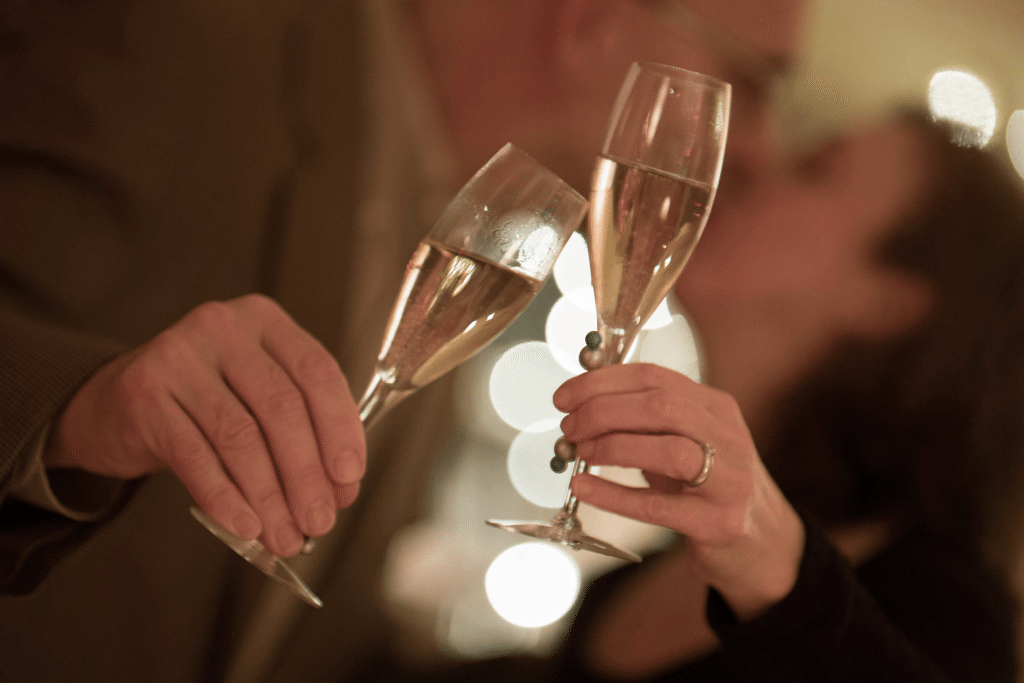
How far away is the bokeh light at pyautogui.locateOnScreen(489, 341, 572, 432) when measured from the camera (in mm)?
4090

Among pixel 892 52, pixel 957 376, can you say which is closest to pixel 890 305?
pixel 957 376

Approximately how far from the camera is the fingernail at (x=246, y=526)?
49 cm

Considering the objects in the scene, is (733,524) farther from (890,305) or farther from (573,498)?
(890,305)

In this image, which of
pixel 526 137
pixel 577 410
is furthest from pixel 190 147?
pixel 577 410

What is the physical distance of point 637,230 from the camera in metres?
0.58

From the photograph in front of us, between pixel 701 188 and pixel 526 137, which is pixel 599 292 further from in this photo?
pixel 526 137

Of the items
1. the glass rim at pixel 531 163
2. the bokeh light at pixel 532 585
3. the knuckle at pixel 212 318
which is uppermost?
the glass rim at pixel 531 163

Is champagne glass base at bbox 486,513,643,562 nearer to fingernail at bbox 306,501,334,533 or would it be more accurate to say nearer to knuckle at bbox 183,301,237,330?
fingernail at bbox 306,501,334,533

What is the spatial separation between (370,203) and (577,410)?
1042mm

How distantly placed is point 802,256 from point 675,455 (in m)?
1.91

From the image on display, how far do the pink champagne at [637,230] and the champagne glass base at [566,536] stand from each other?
19 centimetres

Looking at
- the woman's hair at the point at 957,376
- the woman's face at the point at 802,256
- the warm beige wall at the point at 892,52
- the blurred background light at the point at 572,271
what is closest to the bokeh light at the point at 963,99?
the warm beige wall at the point at 892,52

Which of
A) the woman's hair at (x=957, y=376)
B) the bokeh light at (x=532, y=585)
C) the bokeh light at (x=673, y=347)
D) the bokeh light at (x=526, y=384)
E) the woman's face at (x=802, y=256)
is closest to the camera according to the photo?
the woman's hair at (x=957, y=376)

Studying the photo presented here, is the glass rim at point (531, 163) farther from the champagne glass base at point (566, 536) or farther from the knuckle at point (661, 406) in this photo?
the champagne glass base at point (566, 536)
